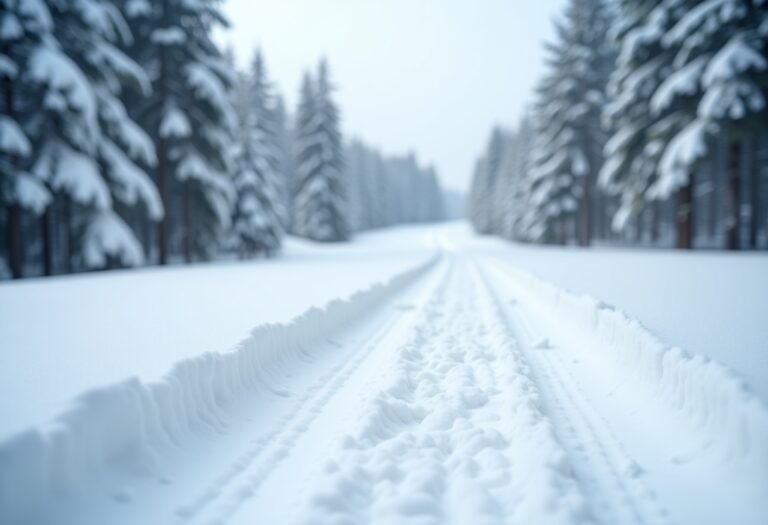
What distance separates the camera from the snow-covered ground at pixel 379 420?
2.09 meters

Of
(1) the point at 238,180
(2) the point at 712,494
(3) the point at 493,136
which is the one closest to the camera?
(2) the point at 712,494

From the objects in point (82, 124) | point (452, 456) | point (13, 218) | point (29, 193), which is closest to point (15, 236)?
point (13, 218)

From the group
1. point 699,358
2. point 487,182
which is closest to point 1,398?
point 699,358

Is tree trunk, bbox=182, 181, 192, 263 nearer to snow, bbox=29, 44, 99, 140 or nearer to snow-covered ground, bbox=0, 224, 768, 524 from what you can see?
snow, bbox=29, 44, 99, 140

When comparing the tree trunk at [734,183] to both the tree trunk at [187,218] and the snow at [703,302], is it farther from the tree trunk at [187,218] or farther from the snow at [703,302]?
the tree trunk at [187,218]

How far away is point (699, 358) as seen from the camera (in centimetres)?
309

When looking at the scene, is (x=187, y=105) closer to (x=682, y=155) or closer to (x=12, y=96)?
Result: (x=12, y=96)

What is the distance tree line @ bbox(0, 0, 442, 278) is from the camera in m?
9.99

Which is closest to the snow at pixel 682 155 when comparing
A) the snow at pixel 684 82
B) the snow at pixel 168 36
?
the snow at pixel 684 82

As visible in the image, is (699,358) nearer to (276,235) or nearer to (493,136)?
(276,235)

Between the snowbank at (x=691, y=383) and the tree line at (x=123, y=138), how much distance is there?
465 inches

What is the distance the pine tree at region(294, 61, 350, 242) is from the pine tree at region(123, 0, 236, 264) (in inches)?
692

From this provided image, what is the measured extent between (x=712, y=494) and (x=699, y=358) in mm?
1196

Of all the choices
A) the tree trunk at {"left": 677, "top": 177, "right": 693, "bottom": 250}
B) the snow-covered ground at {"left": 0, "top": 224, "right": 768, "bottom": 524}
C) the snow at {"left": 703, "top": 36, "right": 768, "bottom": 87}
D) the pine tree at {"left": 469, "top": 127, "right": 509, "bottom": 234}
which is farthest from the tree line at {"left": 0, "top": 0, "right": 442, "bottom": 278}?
the pine tree at {"left": 469, "top": 127, "right": 509, "bottom": 234}
